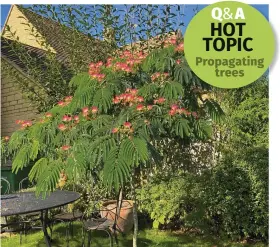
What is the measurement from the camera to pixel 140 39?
16.6 feet

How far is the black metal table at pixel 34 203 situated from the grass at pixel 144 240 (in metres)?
1.13

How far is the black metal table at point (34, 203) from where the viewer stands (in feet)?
12.2

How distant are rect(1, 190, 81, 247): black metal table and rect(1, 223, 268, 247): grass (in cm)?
113

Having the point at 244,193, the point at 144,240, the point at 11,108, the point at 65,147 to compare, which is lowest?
the point at 144,240

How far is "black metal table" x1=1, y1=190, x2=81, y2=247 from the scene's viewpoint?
3714mm

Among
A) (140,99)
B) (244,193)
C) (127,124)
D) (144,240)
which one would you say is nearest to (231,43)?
(140,99)

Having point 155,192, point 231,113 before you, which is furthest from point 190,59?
point 231,113

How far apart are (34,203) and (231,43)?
2710mm

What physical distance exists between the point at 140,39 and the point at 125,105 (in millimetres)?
2154

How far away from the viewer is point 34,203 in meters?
4.06

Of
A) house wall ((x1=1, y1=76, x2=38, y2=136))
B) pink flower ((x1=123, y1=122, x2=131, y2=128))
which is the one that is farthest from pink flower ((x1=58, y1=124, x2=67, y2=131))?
house wall ((x1=1, y1=76, x2=38, y2=136))

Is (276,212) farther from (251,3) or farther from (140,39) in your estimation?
(140,39)

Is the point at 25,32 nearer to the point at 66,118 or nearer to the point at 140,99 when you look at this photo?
the point at 66,118

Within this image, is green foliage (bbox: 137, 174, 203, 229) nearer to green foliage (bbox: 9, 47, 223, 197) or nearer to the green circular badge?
green foliage (bbox: 9, 47, 223, 197)
